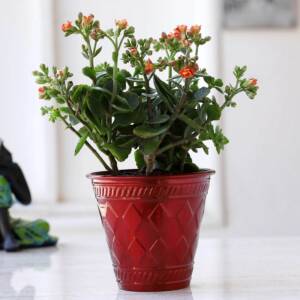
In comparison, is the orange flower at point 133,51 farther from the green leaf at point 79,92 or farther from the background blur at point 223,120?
the background blur at point 223,120

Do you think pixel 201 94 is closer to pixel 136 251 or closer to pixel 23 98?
pixel 136 251

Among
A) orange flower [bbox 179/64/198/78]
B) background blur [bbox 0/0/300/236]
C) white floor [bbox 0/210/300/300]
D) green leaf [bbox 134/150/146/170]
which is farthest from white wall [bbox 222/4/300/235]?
orange flower [bbox 179/64/198/78]

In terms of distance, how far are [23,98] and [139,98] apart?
1.52m

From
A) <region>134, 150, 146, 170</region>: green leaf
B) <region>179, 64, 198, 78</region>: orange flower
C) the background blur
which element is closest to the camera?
<region>179, 64, 198, 78</region>: orange flower

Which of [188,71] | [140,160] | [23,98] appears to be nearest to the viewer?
[188,71]

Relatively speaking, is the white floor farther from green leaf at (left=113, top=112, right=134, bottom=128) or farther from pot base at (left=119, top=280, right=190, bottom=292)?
green leaf at (left=113, top=112, right=134, bottom=128)

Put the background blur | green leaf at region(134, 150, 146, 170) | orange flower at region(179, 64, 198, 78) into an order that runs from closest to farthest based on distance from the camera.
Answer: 1. orange flower at region(179, 64, 198, 78)
2. green leaf at region(134, 150, 146, 170)
3. the background blur

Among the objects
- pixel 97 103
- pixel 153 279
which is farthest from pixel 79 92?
pixel 153 279

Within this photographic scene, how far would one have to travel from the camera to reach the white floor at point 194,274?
36.9 inches

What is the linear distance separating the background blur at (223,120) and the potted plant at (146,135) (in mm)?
1378

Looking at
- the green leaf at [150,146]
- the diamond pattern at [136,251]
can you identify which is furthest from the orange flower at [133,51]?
the diamond pattern at [136,251]

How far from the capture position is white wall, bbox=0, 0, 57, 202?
2367mm

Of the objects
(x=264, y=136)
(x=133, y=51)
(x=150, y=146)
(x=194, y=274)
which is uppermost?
(x=133, y=51)

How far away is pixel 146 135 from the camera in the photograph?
0.90 meters
